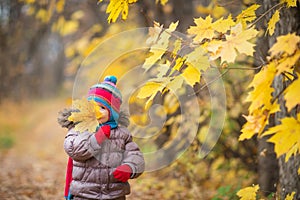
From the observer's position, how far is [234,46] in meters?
2.20

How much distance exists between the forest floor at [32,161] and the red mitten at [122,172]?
2.23 metres

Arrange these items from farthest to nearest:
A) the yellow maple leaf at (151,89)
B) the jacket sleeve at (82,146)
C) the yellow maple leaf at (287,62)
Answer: the jacket sleeve at (82,146)
the yellow maple leaf at (151,89)
the yellow maple leaf at (287,62)

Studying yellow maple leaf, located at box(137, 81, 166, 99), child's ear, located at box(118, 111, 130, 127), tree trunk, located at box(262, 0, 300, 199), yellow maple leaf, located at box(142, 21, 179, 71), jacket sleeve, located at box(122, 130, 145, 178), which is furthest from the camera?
tree trunk, located at box(262, 0, 300, 199)

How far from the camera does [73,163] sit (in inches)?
115

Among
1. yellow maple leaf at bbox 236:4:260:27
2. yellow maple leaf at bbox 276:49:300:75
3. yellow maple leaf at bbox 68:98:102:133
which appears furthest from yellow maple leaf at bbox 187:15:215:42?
yellow maple leaf at bbox 68:98:102:133

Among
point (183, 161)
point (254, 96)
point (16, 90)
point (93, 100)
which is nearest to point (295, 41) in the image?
point (254, 96)

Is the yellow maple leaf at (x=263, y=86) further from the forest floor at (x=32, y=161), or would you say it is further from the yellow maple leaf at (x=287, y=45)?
the forest floor at (x=32, y=161)

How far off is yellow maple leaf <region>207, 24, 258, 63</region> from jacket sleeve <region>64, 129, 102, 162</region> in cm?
106

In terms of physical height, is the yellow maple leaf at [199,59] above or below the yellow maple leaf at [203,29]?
below

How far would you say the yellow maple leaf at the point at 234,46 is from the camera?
215 cm

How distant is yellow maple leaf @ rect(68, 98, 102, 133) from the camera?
9.07 feet

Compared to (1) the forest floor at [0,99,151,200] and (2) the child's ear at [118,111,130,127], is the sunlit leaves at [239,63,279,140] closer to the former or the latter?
(2) the child's ear at [118,111,130,127]

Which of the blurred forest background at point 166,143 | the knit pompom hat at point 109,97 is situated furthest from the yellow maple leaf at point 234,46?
the knit pompom hat at point 109,97

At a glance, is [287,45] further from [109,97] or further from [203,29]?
[109,97]
